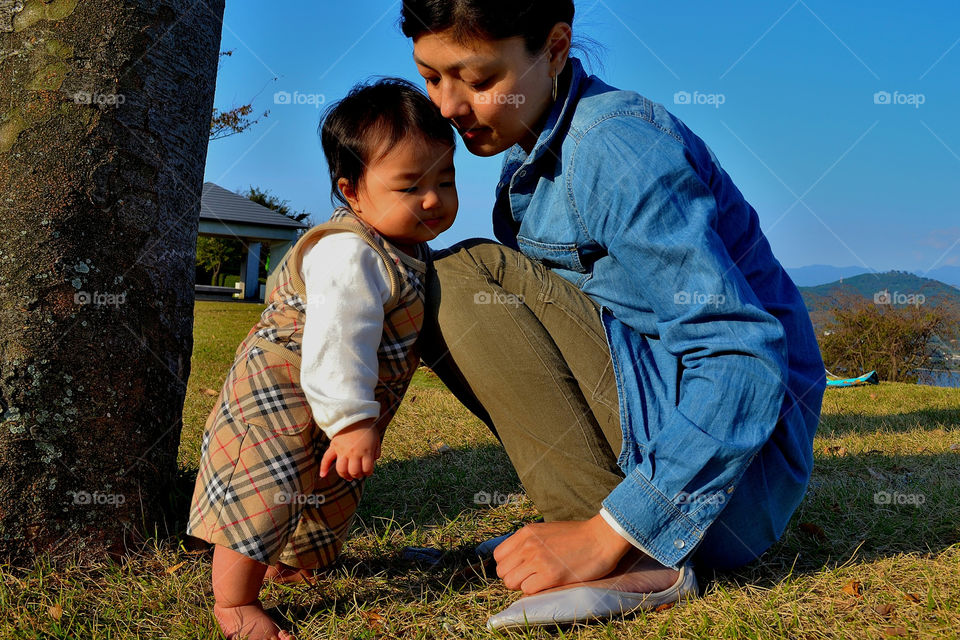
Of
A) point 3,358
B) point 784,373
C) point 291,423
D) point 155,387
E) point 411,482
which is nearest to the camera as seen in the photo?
point 784,373

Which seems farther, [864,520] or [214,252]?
[214,252]

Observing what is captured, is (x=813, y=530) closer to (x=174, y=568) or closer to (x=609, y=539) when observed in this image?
(x=609, y=539)

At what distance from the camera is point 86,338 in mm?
2021

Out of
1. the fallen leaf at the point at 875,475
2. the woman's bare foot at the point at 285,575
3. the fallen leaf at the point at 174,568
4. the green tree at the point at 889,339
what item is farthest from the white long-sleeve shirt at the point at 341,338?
the green tree at the point at 889,339

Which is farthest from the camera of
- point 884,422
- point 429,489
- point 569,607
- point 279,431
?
point 884,422

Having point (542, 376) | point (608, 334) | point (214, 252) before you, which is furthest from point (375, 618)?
point (214, 252)

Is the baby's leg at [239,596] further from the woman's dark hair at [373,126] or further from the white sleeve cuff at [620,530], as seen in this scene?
the woman's dark hair at [373,126]

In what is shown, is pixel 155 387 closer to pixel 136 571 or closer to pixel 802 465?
pixel 136 571

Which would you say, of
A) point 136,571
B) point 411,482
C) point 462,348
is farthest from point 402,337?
point 411,482

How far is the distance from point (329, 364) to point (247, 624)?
2.17 feet

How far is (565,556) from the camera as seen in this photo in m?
1.75

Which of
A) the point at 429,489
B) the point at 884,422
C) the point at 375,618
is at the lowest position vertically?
the point at 375,618

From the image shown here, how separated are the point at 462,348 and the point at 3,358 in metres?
1.26

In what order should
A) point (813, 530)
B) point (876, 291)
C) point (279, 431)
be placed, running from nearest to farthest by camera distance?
point (279, 431) → point (813, 530) → point (876, 291)
